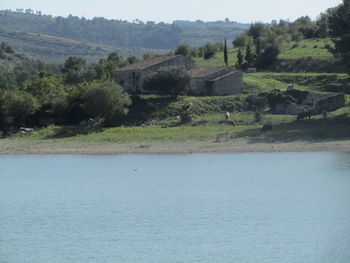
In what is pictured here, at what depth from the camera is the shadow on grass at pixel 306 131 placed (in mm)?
55344

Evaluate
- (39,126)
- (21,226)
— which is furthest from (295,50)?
(21,226)

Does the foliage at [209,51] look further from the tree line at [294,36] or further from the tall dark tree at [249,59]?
the tall dark tree at [249,59]

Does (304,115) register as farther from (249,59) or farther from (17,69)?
(17,69)

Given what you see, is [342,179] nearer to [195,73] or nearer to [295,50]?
[195,73]

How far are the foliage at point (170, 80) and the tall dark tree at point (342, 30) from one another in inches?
472

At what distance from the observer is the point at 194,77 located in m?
69.4

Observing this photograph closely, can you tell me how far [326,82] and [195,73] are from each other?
10.8m

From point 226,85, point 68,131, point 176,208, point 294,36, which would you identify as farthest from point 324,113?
point 294,36

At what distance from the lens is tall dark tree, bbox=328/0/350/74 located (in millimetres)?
61344

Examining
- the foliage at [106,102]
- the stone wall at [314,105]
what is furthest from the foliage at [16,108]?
the stone wall at [314,105]

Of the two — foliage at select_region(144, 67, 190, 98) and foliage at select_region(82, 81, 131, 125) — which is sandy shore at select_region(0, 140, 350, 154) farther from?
foliage at select_region(144, 67, 190, 98)

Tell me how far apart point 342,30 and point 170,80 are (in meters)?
13.8

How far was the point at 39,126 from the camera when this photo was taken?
65.4 meters

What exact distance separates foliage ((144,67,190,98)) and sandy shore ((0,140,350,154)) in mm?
10496
